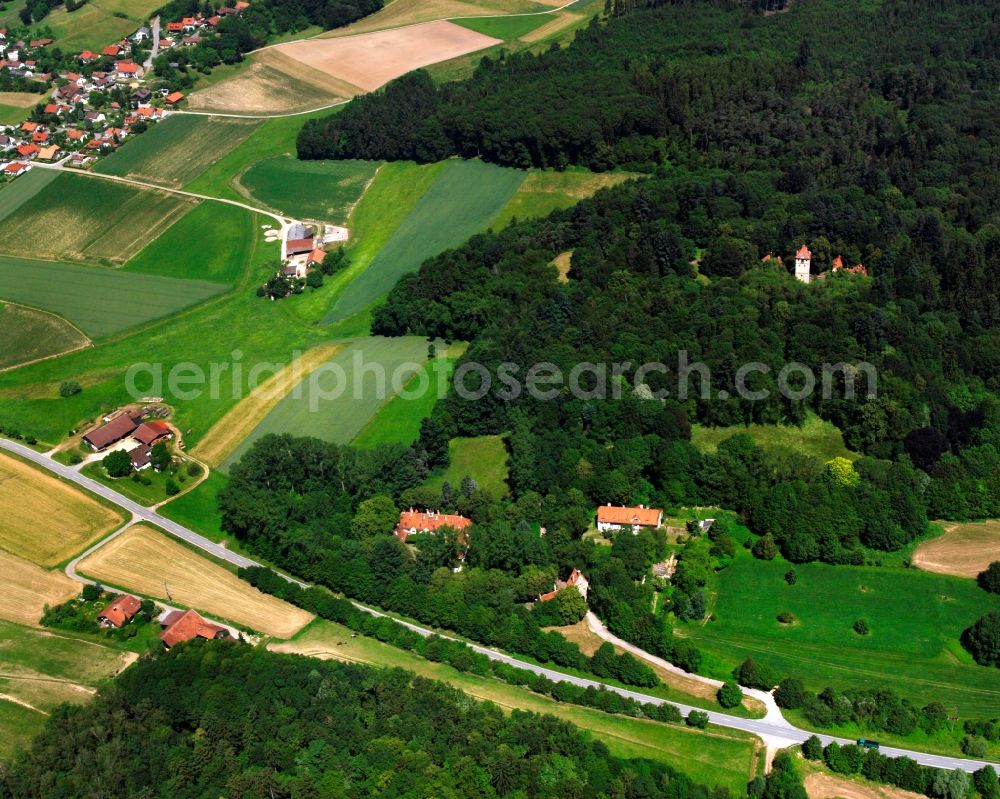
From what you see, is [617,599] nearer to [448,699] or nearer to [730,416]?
[448,699]

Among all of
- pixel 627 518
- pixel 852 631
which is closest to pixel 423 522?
pixel 627 518

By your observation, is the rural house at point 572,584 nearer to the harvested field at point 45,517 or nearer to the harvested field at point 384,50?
the harvested field at point 45,517

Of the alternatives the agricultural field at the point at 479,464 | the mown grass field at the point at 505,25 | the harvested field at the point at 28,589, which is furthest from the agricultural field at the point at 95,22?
the agricultural field at the point at 479,464

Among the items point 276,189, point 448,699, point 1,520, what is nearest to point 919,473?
point 448,699

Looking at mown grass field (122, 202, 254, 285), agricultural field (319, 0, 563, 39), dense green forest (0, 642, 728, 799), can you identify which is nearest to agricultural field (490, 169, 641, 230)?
mown grass field (122, 202, 254, 285)

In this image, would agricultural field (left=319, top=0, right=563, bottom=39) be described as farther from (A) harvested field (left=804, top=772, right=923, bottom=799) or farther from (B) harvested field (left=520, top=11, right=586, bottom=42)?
(A) harvested field (left=804, top=772, right=923, bottom=799)

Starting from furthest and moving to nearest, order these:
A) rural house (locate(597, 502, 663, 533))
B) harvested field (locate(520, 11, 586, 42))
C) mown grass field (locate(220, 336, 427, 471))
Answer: harvested field (locate(520, 11, 586, 42)) < mown grass field (locate(220, 336, 427, 471)) < rural house (locate(597, 502, 663, 533))

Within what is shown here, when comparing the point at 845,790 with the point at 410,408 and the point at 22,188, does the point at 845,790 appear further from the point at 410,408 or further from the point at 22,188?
the point at 22,188
